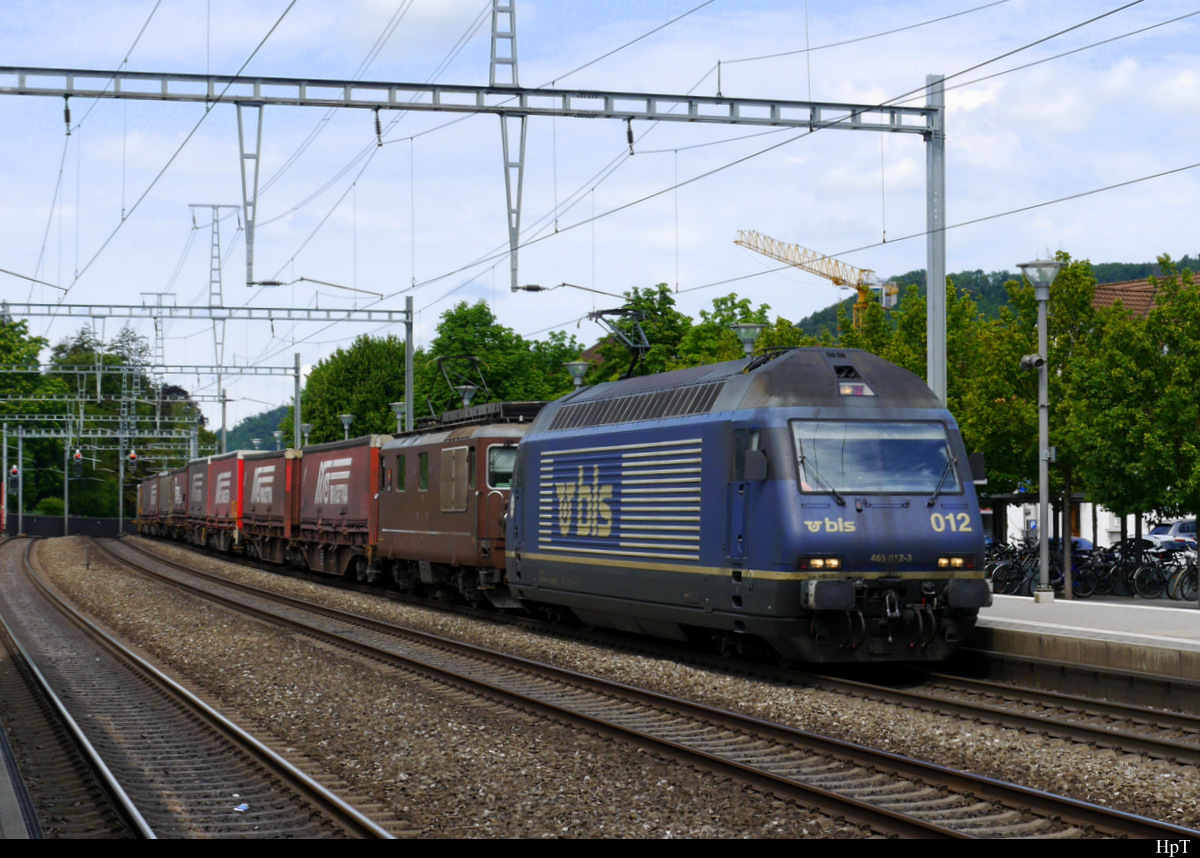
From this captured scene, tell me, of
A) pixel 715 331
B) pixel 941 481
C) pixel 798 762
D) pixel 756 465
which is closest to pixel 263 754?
pixel 798 762

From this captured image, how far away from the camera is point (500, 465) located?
22.5 metres

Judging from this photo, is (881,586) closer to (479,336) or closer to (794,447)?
(794,447)

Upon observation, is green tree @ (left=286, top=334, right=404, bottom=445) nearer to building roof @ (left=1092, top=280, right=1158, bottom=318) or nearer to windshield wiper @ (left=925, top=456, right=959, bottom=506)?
building roof @ (left=1092, top=280, right=1158, bottom=318)

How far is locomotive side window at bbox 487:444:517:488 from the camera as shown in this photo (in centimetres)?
2245

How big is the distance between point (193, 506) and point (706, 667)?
44.6 m

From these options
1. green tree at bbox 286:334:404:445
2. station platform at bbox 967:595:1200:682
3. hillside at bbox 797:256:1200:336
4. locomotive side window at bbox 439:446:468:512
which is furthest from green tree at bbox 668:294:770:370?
hillside at bbox 797:256:1200:336

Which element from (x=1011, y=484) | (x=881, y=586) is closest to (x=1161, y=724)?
(x=881, y=586)

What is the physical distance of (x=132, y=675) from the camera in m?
16.5

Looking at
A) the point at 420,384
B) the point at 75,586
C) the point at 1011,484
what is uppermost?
the point at 420,384

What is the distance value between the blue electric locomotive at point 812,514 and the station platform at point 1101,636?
1054 millimetres

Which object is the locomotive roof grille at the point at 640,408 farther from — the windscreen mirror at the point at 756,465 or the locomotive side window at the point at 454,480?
the locomotive side window at the point at 454,480

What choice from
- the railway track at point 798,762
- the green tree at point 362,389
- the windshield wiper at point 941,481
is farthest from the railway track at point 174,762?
the green tree at point 362,389

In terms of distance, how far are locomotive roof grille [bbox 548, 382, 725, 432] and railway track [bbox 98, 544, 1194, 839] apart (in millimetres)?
3196

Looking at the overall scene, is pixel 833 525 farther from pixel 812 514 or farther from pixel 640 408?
pixel 640 408
